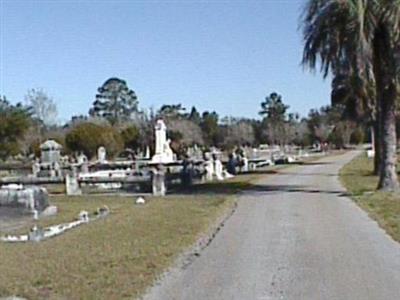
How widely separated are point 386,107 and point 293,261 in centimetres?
1734

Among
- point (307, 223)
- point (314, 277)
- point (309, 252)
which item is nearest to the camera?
point (314, 277)

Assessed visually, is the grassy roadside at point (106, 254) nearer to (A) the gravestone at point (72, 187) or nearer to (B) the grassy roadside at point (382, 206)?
(B) the grassy roadside at point (382, 206)

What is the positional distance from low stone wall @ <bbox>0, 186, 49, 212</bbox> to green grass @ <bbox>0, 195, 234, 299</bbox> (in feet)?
4.90

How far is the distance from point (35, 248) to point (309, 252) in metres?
4.87

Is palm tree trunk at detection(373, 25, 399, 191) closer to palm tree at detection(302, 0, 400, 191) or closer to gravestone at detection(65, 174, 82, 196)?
palm tree at detection(302, 0, 400, 191)

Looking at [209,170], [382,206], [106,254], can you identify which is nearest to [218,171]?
[209,170]

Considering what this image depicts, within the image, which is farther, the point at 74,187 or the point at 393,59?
the point at 74,187

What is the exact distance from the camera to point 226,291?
10016 millimetres

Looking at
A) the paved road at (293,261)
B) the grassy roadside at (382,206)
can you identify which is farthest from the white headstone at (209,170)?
the paved road at (293,261)

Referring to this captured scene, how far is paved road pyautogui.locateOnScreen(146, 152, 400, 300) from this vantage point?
9.96 metres

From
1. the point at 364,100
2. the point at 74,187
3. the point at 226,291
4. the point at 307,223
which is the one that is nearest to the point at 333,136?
the point at 364,100

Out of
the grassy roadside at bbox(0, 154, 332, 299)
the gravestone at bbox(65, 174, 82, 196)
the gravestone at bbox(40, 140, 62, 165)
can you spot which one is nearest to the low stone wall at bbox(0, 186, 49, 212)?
the grassy roadside at bbox(0, 154, 332, 299)

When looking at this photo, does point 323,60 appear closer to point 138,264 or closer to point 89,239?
point 89,239

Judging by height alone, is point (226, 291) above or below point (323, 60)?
below
